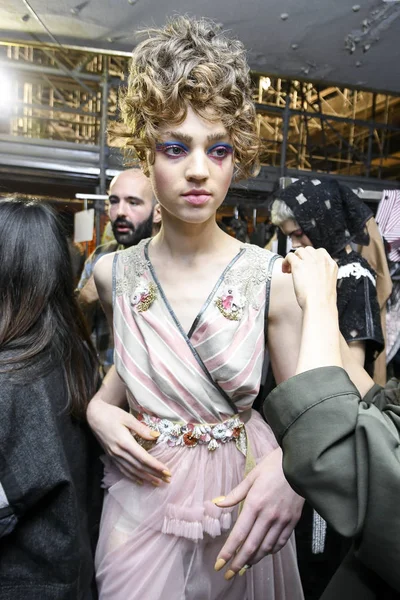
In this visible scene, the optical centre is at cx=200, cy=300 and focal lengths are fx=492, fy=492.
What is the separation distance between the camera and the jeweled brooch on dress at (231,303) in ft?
3.52

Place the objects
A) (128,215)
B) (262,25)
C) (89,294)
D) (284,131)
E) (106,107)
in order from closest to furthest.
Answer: (262,25), (89,294), (128,215), (106,107), (284,131)

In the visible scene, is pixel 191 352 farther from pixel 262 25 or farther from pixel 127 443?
pixel 262 25

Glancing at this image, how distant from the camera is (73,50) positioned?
73.8 inches

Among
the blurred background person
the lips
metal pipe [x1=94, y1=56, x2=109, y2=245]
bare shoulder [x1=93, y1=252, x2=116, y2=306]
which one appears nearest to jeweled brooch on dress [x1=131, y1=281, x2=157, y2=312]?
bare shoulder [x1=93, y1=252, x2=116, y2=306]

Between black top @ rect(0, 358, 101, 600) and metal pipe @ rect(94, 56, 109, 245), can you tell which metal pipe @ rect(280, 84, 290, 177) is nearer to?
metal pipe @ rect(94, 56, 109, 245)

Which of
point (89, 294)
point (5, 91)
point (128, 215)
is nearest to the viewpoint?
point (5, 91)

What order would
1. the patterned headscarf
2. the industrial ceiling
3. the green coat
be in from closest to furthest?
the green coat, the industrial ceiling, the patterned headscarf

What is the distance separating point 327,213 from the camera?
6.84ft

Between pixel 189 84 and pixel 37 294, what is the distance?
23.4 inches

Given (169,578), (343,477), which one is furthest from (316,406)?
(169,578)

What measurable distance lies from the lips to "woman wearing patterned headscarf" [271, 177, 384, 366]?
1030 millimetres

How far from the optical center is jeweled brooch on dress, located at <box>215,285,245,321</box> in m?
1.07

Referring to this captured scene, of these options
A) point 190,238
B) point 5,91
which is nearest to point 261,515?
point 190,238

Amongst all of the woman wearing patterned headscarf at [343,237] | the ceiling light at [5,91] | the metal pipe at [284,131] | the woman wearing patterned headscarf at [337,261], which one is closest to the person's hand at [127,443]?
the woman wearing patterned headscarf at [337,261]
